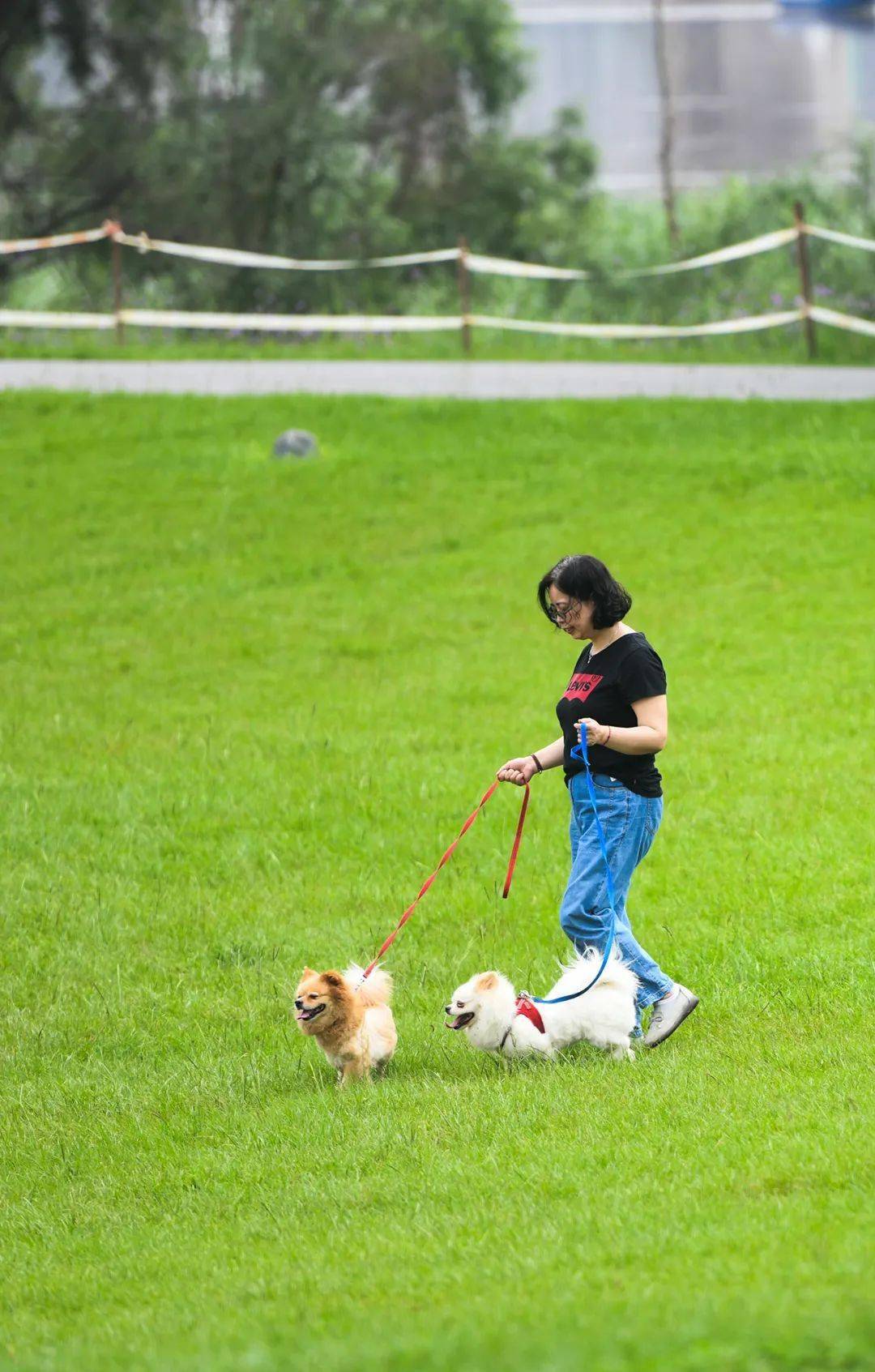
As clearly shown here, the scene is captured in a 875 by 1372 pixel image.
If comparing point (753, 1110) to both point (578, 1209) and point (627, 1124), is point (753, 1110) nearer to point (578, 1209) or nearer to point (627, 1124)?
point (627, 1124)

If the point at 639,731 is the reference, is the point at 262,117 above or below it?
above

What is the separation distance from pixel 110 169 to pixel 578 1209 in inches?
1125

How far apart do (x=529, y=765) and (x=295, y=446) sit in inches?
520

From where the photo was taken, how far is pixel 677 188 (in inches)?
1497

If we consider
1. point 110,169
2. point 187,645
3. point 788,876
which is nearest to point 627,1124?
point 788,876

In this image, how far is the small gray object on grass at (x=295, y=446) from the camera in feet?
63.9

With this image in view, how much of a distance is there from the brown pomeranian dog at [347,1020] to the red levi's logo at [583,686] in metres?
1.38

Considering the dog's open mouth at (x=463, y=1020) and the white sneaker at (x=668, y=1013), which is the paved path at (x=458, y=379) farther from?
the dog's open mouth at (x=463, y=1020)

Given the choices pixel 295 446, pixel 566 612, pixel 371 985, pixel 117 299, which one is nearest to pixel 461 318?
pixel 117 299

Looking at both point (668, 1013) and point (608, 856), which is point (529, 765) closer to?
point (608, 856)

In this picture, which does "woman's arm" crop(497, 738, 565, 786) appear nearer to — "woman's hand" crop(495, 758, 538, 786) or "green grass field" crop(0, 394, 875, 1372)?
"woman's hand" crop(495, 758, 538, 786)

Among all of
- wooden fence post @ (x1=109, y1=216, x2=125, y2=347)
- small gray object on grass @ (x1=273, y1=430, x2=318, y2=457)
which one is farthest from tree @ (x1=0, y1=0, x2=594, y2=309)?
small gray object on grass @ (x1=273, y1=430, x2=318, y2=457)

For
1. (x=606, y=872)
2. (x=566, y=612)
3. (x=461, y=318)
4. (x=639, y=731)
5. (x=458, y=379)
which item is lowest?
(x=606, y=872)

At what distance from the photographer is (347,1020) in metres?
6.81
